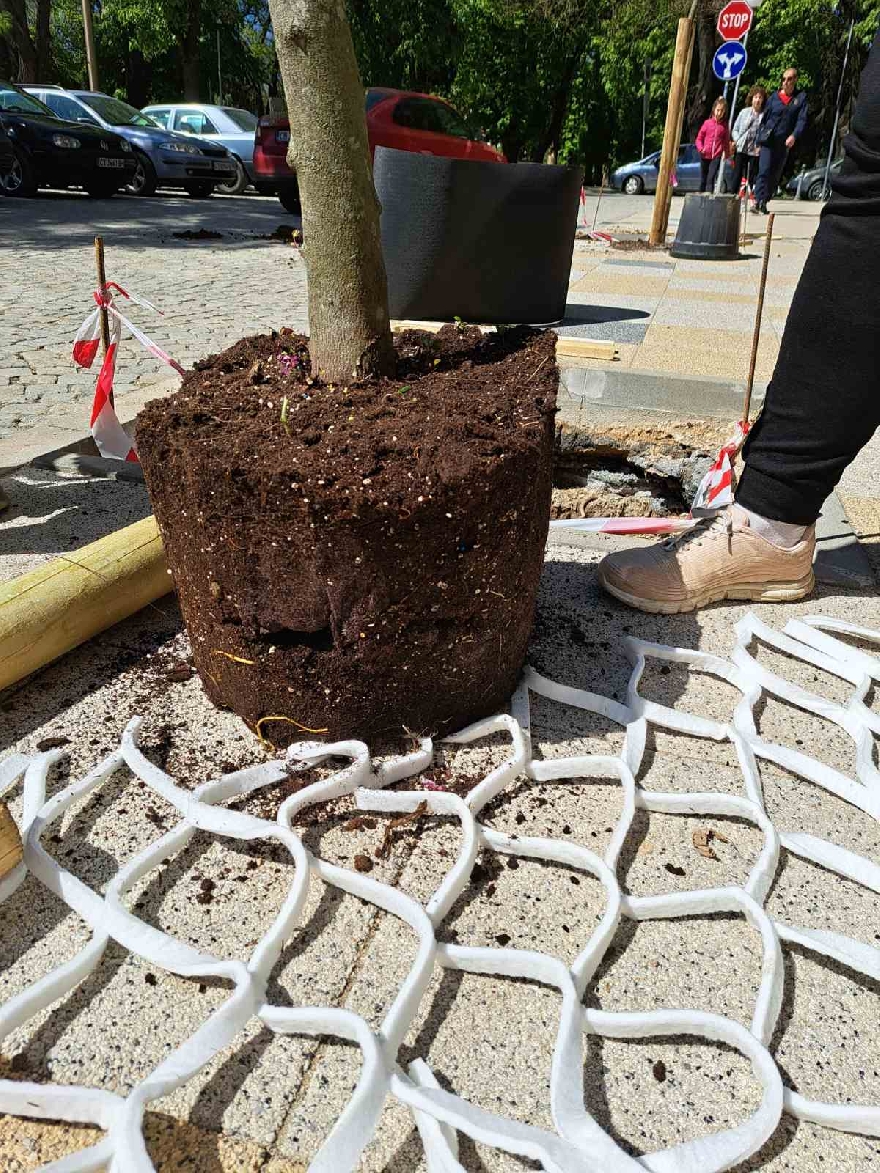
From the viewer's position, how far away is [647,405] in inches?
168

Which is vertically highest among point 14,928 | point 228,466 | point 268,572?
point 228,466

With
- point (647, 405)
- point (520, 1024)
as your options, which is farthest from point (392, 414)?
point (647, 405)

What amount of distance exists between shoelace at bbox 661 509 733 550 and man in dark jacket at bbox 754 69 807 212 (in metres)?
14.5

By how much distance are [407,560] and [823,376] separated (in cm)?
131

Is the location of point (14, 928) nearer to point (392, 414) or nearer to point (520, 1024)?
point (520, 1024)

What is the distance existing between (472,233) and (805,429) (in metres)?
3.87

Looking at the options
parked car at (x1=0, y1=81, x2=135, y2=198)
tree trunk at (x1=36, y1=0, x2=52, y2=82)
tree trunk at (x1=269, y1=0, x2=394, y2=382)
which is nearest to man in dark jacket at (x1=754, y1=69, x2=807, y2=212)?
parked car at (x1=0, y1=81, x2=135, y2=198)

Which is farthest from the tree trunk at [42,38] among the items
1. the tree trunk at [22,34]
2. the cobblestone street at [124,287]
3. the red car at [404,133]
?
the red car at [404,133]

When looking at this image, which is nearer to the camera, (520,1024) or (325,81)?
(520,1024)

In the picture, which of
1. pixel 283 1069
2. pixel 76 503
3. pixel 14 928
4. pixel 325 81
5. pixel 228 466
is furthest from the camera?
pixel 76 503

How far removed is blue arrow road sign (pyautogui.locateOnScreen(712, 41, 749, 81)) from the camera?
1234 centimetres

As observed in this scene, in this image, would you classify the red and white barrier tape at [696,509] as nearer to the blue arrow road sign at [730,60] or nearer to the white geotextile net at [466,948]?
the white geotextile net at [466,948]

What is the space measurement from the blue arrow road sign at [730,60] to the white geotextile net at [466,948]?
1301cm

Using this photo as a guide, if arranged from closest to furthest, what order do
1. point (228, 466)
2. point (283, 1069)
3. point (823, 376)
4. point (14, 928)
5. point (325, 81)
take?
point (283, 1069), point (14, 928), point (228, 466), point (325, 81), point (823, 376)
